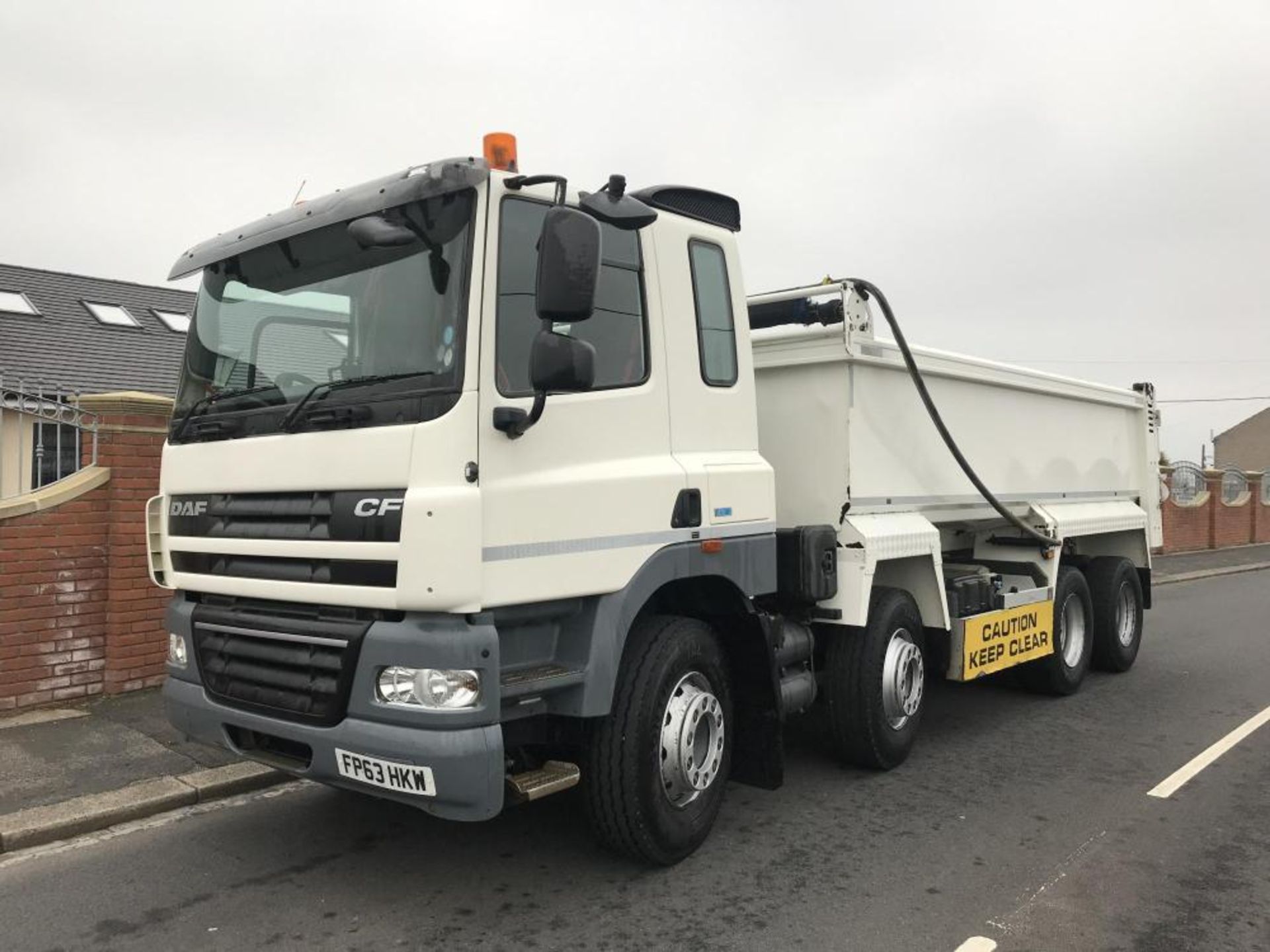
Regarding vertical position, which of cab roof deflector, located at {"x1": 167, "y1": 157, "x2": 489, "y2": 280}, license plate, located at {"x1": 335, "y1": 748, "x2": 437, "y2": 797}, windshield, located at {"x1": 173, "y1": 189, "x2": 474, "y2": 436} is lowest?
→ license plate, located at {"x1": 335, "y1": 748, "x2": 437, "y2": 797}

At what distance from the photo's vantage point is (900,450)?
557cm

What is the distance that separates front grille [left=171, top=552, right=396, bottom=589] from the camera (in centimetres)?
336

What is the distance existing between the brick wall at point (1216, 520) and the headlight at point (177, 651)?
22.2 m

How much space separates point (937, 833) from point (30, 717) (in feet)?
17.1

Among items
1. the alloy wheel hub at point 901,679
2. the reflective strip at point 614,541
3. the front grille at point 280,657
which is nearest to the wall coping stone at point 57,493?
the front grille at point 280,657

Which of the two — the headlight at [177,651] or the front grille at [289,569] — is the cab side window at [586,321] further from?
the headlight at [177,651]

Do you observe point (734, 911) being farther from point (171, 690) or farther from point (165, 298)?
point (165, 298)

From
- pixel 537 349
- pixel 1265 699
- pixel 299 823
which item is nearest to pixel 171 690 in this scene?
pixel 299 823

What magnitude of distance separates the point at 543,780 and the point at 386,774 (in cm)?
63

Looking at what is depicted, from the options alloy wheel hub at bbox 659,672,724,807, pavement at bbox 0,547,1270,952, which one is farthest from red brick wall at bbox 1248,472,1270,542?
alloy wheel hub at bbox 659,672,724,807

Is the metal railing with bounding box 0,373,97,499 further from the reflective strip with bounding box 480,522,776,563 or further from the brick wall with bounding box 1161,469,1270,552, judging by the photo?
the brick wall with bounding box 1161,469,1270,552

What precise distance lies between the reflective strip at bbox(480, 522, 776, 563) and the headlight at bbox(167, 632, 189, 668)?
162cm

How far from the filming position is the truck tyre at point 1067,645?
24.1ft

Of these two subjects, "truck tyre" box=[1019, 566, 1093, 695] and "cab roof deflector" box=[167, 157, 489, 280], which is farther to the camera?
"truck tyre" box=[1019, 566, 1093, 695]
